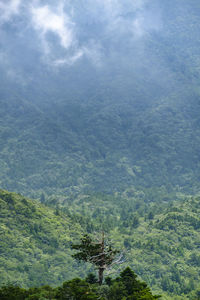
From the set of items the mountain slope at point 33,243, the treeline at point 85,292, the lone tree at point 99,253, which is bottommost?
the treeline at point 85,292

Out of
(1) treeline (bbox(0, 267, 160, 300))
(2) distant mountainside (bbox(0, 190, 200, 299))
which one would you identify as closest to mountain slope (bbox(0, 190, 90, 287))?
(2) distant mountainside (bbox(0, 190, 200, 299))

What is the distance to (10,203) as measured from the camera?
15050cm

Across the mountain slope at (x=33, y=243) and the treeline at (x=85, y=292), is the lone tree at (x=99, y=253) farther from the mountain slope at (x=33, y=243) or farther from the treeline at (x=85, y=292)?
the mountain slope at (x=33, y=243)

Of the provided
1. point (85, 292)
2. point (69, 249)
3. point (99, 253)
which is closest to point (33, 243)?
point (69, 249)

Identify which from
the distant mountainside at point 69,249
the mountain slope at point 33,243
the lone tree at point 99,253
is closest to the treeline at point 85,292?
the lone tree at point 99,253

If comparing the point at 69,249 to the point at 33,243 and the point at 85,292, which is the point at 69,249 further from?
the point at 85,292

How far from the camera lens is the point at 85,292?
142ft

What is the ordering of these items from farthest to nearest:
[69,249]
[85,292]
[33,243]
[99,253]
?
[69,249] < [33,243] < [99,253] < [85,292]

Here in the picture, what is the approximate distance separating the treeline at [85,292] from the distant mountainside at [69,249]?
64642 mm

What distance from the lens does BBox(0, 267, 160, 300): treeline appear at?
42875 mm

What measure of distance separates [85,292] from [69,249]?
105883 millimetres

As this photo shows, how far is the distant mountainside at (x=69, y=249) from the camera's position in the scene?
122938mm

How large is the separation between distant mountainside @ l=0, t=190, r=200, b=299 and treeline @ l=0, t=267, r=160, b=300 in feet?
212

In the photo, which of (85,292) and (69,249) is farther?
(69,249)
